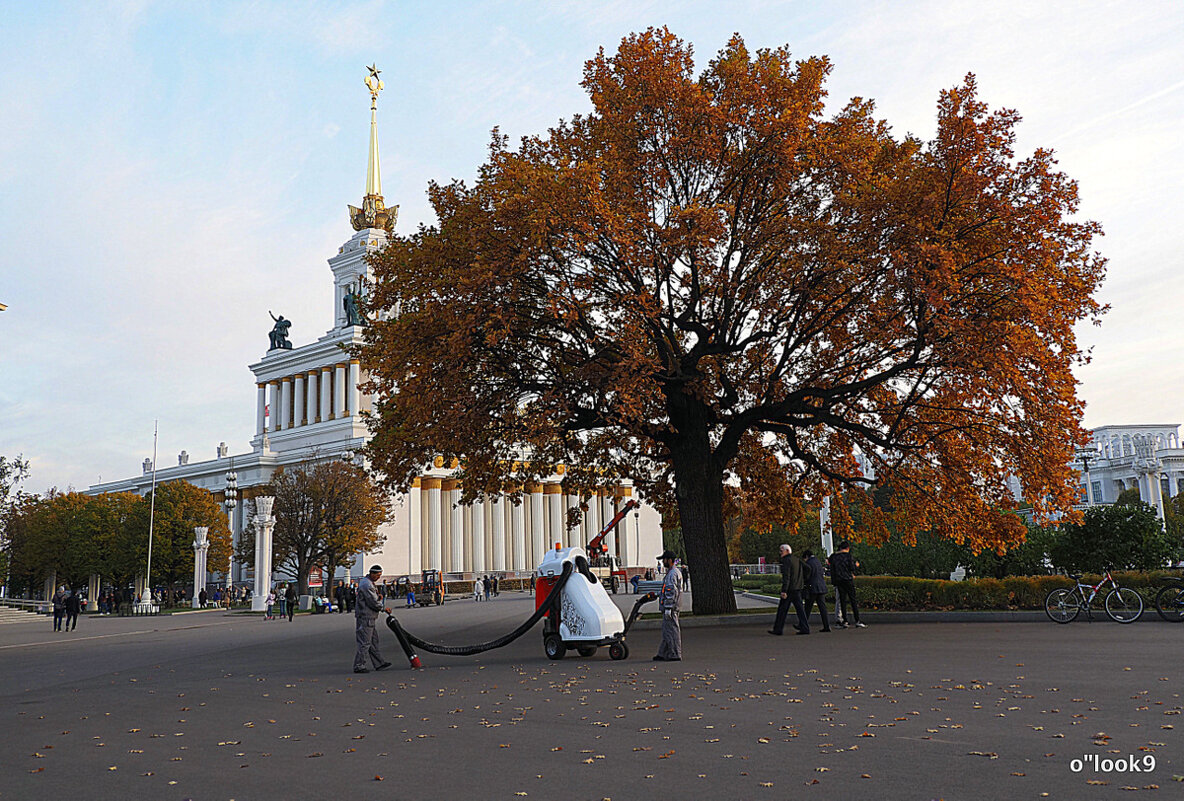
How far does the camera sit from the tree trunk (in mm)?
23531

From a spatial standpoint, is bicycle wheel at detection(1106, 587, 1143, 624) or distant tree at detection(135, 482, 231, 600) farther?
distant tree at detection(135, 482, 231, 600)

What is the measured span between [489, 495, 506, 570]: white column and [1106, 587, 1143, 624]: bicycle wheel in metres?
66.8

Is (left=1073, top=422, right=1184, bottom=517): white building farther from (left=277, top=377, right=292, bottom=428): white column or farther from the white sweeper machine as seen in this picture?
the white sweeper machine

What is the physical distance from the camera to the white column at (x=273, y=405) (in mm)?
95750

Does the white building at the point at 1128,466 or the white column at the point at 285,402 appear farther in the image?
the white building at the point at 1128,466

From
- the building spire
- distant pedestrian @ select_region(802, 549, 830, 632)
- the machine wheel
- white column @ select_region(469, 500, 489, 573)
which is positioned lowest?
the machine wheel

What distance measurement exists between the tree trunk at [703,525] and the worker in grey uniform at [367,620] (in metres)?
9.87

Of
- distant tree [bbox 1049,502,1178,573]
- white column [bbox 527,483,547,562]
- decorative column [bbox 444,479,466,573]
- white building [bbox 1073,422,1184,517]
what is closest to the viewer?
distant tree [bbox 1049,502,1178,573]

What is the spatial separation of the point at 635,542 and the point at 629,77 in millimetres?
80749

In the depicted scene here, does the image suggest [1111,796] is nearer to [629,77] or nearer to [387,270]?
[629,77]

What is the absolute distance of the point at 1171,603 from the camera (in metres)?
19.1

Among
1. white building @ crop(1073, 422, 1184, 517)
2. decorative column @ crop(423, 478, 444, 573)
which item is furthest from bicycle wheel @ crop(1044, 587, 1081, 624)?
white building @ crop(1073, 422, 1184, 517)

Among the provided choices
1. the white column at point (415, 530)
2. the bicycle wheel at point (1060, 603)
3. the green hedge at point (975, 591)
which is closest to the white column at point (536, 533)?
the white column at point (415, 530)

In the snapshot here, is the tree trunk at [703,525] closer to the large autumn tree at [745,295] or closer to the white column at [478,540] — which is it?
the large autumn tree at [745,295]
